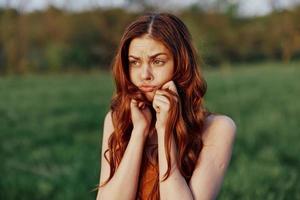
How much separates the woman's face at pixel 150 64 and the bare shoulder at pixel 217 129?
0.28 m

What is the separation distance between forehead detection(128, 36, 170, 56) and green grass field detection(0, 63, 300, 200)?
8.74 feet

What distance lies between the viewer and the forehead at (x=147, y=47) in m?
2.66

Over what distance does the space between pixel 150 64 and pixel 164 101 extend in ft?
0.56

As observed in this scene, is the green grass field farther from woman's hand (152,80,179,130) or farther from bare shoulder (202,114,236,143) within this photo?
woman's hand (152,80,179,130)

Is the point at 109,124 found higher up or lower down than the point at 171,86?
lower down

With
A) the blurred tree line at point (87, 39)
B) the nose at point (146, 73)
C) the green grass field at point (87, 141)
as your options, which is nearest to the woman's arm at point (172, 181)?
the nose at point (146, 73)

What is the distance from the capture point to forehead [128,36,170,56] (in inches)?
105

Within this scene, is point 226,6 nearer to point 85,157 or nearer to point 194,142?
point 85,157

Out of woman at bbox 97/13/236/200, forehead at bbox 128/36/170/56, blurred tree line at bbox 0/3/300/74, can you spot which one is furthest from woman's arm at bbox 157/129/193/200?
blurred tree line at bbox 0/3/300/74

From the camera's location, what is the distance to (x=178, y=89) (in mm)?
2709

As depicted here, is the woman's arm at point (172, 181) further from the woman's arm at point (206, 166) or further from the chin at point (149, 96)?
the chin at point (149, 96)

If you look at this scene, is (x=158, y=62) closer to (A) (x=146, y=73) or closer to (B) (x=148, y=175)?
(A) (x=146, y=73)

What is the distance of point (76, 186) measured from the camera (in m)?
5.68

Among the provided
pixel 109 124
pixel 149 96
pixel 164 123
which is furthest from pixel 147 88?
pixel 109 124
